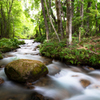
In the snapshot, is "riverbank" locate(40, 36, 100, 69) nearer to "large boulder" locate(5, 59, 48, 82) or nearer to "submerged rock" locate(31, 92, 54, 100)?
"large boulder" locate(5, 59, 48, 82)

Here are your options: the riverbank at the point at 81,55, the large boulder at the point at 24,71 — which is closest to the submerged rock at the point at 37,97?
the large boulder at the point at 24,71

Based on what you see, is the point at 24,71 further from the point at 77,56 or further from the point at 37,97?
the point at 77,56

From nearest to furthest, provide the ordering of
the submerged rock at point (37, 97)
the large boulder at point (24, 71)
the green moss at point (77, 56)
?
the submerged rock at point (37, 97), the large boulder at point (24, 71), the green moss at point (77, 56)

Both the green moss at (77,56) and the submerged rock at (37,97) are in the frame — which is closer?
the submerged rock at (37,97)

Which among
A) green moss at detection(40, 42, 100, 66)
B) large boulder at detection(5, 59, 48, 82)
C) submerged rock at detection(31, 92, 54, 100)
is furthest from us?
green moss at detection(40, 42, 100, 66)

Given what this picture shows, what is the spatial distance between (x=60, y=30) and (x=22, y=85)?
258 inches

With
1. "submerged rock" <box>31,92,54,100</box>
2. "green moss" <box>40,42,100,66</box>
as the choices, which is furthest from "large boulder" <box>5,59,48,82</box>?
→ "green moss" <box>40,42,100,66</box>

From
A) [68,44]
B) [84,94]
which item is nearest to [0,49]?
[68,44]

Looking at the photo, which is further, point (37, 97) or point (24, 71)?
point (24, 71)

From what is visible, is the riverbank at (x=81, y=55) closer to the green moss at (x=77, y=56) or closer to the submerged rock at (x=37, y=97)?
Result: the green moss at (x=77, y=56)

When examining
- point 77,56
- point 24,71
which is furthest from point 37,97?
point 77,56

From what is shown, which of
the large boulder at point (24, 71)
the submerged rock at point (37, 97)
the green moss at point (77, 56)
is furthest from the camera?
the green moss at point (77, 56)

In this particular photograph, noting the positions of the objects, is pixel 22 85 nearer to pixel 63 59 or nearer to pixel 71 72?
pixel 71 72

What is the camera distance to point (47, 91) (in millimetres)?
3410
